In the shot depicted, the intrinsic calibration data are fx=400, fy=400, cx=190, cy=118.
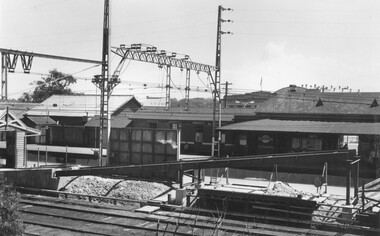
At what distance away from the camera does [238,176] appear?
1097 inches

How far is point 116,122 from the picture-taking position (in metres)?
42.1

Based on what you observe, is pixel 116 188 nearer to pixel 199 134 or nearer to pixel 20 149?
pixel 20 149

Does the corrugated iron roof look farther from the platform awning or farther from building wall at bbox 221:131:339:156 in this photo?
the platform awning

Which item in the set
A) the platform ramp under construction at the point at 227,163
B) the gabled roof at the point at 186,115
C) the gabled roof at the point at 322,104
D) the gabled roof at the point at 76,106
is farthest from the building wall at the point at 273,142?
the gabled roof at the point at 76,106

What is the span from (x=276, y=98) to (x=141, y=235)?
1086 inches

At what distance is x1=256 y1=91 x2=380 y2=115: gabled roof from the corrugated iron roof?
13.8 metres

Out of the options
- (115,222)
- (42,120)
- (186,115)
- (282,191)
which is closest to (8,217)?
(115,222)

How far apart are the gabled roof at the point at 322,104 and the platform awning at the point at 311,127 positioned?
10.8ft

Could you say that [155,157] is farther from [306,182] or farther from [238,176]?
[306,182]

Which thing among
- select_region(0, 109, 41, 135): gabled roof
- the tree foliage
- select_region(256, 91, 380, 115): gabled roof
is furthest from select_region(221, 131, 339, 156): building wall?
the tree foliage

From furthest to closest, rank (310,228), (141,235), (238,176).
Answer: (238,176)
(310,228)
(141,235)

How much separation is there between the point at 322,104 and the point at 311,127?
7.10m

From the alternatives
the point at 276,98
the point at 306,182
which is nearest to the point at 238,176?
the point at 306,182

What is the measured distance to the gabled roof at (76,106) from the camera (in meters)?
44.8
